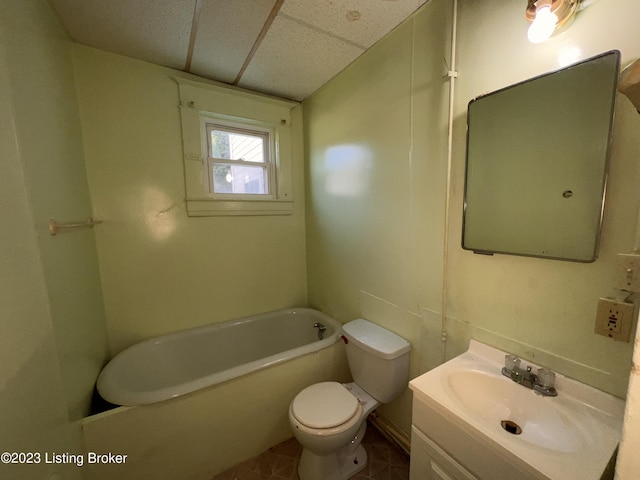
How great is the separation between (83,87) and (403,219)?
83.8 inches

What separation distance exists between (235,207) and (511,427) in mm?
2055

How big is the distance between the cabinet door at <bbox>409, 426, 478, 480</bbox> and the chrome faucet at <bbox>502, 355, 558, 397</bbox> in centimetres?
38

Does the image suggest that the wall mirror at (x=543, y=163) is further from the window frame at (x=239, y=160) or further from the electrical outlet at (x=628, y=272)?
the window frame at (x=239, y=160)

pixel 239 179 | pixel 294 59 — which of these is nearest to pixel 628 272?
pixel 294 59

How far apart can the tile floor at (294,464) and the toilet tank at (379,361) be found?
0.40 m

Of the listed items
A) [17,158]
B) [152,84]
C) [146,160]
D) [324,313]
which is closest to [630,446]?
[17,158]

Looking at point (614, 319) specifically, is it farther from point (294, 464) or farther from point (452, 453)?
point (294, 464)

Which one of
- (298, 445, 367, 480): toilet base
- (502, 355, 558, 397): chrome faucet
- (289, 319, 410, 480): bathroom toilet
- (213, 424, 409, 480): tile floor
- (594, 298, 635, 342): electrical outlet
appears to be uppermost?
(594, 298, 635, 342): electrical outlet

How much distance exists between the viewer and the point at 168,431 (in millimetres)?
1249

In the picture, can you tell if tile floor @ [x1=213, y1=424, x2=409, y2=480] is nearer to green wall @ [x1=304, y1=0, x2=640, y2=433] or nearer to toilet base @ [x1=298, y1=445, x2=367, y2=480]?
toilet base @ [x1=298, y1=445, x2=367, y2=480]

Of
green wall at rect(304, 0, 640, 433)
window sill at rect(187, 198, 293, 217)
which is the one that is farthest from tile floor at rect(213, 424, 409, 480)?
window sill at rect(187, 198, 293, 217)

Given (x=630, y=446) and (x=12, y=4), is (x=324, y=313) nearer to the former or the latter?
(x=630, y=446)

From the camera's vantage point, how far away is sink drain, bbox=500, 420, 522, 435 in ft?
2.77

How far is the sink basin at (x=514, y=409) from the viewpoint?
0.74 meters
